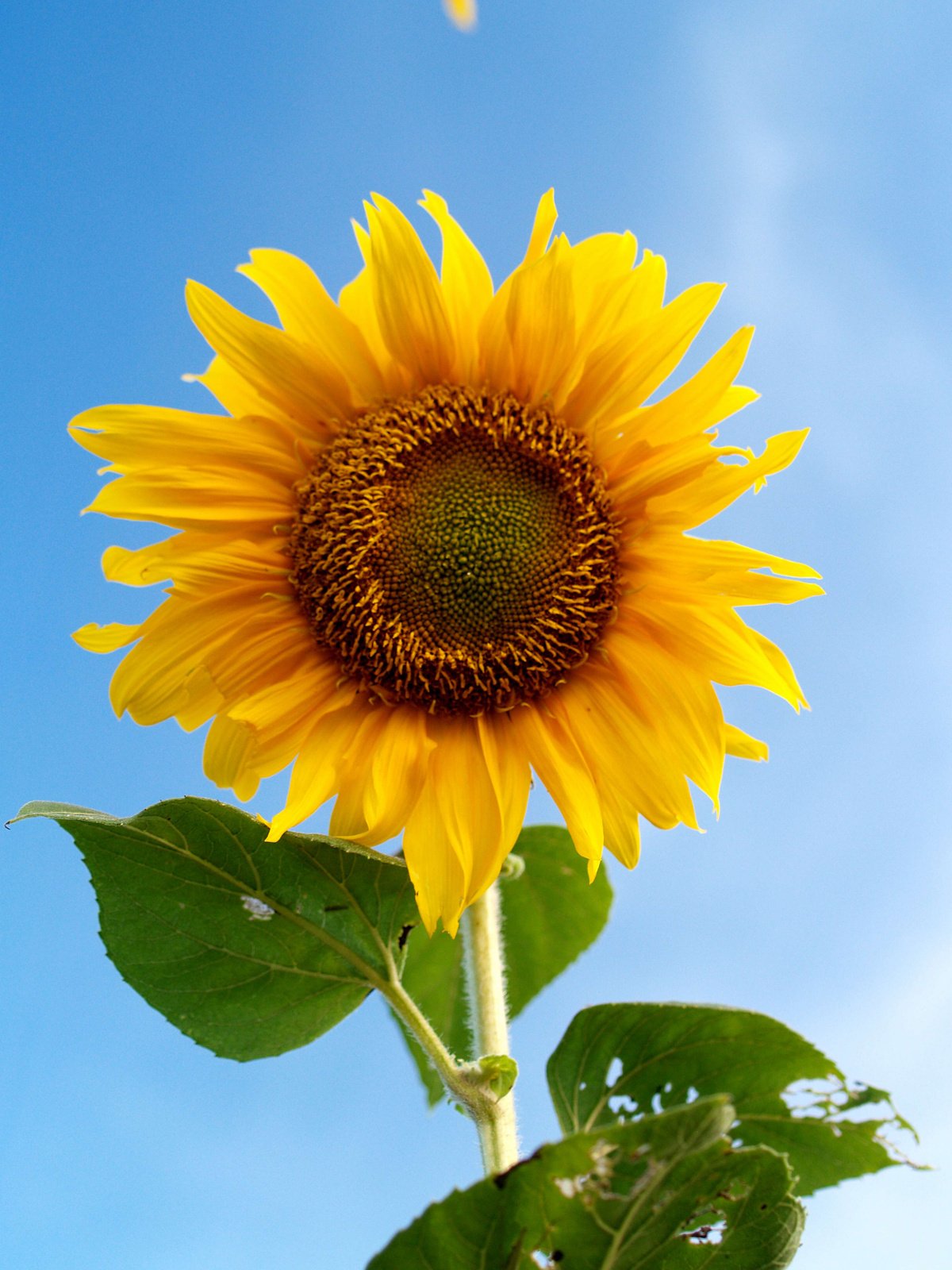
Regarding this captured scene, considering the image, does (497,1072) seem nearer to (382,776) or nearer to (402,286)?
(382,776)

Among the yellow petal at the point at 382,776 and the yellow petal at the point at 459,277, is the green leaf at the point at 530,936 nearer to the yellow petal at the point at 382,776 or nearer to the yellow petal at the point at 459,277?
the yellow petal at the point at 382,776

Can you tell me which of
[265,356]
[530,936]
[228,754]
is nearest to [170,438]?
[265,356]

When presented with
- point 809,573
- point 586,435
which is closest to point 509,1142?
point 809,573

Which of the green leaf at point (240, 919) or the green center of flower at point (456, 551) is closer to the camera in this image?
the green leaf at point (240, 919)

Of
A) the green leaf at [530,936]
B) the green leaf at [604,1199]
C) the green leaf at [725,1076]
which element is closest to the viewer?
the green leaf at [604,1199]

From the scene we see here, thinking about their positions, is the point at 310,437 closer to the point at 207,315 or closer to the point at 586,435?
the point at 207,315

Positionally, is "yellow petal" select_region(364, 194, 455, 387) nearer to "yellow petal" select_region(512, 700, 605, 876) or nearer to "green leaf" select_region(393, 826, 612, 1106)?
"yellow petal" select_region(512, 700, 605, 876)

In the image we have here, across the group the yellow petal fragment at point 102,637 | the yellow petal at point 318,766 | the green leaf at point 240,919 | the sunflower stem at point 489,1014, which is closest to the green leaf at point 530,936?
the sunflower stem at point 489,1014
